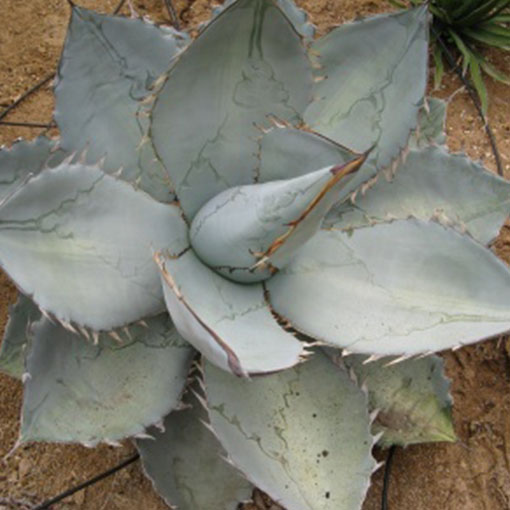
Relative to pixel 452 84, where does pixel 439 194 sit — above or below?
above

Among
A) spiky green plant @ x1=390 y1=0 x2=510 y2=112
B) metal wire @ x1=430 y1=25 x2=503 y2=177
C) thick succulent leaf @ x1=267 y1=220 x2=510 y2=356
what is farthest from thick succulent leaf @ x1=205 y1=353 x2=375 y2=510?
spiky green plant @ x1=390 y1=0 x2=510 y2=112

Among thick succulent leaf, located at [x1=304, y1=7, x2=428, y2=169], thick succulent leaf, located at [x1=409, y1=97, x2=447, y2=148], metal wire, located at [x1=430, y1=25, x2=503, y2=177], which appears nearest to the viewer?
thick succulent leaf, located at [x1=304, y1=7, x2=428, y2=169]

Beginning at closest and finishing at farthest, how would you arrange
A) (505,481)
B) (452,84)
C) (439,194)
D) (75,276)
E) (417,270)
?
(75,276) < (417,270) < (439,194) < (505,481) < (452,84)

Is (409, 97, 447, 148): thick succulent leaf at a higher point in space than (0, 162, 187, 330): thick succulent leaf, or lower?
lower

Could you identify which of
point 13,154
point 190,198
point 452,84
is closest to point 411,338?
point 190,198

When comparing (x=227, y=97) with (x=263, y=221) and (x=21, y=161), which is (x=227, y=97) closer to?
(x=263, y=221)

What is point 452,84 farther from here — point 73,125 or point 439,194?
point 73,125

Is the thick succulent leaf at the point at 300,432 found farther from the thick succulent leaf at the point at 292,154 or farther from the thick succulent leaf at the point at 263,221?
the thick succulent leaf at the point at 292,154

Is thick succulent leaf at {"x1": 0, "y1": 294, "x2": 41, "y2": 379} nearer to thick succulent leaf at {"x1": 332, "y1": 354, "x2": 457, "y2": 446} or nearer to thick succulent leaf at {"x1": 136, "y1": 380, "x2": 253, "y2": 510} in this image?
thick succulent leaf at {"x1": 136, "y1": 380, "x2": 253, "y2": 510}
